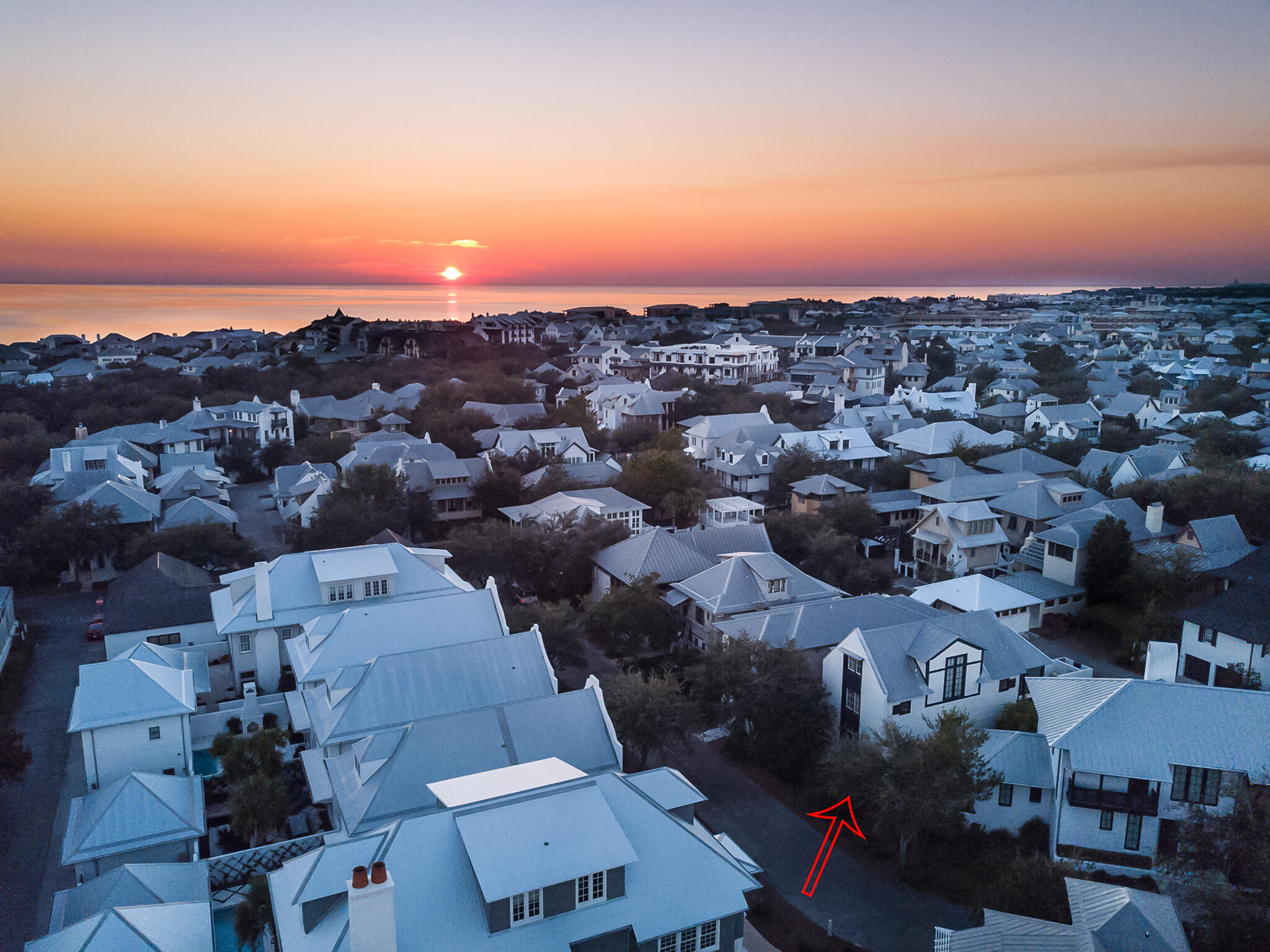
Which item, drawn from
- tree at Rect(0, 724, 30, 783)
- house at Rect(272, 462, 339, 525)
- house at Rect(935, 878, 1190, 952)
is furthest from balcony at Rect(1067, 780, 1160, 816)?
house at Rect(272, 462, 339, 525)

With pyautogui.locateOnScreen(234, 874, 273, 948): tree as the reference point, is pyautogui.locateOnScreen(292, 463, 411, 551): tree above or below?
above

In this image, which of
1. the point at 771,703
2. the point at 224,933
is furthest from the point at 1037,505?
the point at 224,933

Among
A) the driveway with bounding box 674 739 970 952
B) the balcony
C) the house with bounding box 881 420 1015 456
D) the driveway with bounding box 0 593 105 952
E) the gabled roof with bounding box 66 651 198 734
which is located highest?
the house with bounding box 881 420 1015 456

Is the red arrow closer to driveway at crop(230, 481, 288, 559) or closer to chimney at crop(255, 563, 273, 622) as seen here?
chimney at crop(255, 563, 273, 622)

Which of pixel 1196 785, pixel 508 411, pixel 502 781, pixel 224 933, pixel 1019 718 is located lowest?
pixel 224 933

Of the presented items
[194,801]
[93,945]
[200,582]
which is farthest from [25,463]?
[93,945]

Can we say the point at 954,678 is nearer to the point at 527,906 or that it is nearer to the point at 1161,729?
the point at 1161,729

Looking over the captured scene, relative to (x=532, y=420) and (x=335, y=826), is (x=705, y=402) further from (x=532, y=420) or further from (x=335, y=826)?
(x=335, y=826)
